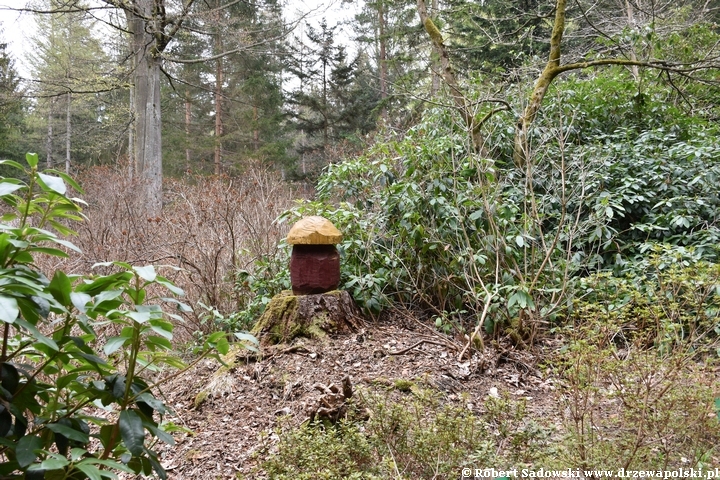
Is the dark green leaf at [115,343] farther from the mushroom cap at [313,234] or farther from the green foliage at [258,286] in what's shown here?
the green foliage at [258,286]

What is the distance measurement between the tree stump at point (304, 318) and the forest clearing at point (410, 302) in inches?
0.7

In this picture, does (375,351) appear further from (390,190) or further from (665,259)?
(665,259)

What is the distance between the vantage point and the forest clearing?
3.89 feet

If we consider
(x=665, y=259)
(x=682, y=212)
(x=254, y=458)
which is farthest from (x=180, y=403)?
(x=682, y=212)

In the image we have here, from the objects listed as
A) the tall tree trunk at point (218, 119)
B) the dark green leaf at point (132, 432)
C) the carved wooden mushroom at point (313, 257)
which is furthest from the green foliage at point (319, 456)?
the tall tree trunk at point (218, 119)

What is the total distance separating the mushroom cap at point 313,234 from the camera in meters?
3.70

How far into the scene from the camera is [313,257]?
378cm

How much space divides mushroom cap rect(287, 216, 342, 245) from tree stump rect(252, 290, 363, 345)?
0.46 metres

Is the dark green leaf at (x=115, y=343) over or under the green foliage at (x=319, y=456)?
over

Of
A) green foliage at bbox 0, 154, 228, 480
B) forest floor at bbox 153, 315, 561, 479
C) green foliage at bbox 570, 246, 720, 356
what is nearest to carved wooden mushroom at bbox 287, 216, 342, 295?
forest floor at bbox 153, 315, 561, 479

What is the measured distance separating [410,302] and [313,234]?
4.16 ft

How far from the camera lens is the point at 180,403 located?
320 cm

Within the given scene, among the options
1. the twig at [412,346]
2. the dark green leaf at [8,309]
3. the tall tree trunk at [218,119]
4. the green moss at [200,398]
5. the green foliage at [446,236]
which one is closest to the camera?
the dark green leaf at [8,309]

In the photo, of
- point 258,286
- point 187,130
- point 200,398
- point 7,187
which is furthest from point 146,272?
point 187,130
